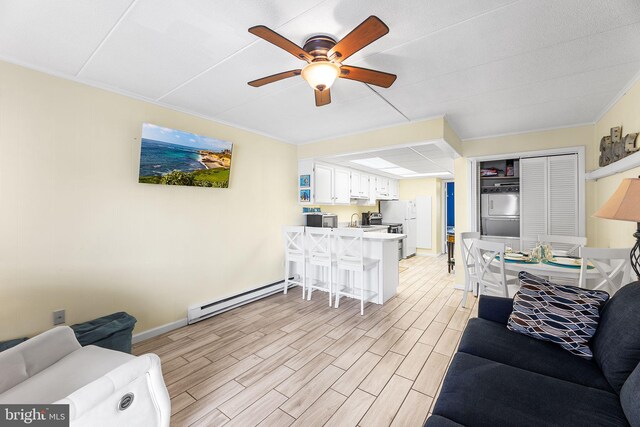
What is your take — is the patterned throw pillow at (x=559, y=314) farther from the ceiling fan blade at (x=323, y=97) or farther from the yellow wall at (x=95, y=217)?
the yellow wall at (x=95, y=217)

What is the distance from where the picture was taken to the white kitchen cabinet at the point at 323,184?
4.44m

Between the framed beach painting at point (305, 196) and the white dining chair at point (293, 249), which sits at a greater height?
the framed beach painting at point (305, 196)

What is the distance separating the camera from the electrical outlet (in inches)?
84.4

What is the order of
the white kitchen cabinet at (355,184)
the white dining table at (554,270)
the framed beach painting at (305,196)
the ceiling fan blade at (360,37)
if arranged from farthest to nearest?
1. the white kitchen cabinet at (355,184)
2. the framed beach painting at (305,196)
3. the white dining table at (554,270)
4. the ceiling fan blade at (360,37)

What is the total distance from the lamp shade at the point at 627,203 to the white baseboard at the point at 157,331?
12.8 ft

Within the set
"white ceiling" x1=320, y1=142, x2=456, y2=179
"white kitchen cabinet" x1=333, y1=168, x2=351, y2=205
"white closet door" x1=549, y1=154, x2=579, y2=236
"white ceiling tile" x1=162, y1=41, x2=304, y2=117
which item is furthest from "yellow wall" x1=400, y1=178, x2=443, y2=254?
"white ceiling tile" x1=162, y1=41, x2=304, y2=117

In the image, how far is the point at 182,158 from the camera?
2834 millimetres

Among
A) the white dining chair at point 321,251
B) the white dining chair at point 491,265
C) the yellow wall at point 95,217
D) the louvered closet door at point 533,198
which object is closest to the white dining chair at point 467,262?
the white dining chair at point 491,265

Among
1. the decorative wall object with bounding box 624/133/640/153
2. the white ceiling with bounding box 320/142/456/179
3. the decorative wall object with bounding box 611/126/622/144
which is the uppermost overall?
the white ceiling with bounding box 320/142/456/179

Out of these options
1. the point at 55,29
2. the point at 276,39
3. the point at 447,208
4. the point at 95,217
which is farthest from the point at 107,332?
the point at 447,208

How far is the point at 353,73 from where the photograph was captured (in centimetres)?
174

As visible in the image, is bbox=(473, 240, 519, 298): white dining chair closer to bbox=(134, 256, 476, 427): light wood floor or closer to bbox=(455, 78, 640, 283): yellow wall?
bbox=(134, 256, 476, 427): light wood floor

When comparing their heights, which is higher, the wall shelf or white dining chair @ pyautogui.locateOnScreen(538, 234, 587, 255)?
the wall shelf

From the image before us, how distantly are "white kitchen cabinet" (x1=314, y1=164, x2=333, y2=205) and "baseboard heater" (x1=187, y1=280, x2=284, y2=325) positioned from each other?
63.0 inches
